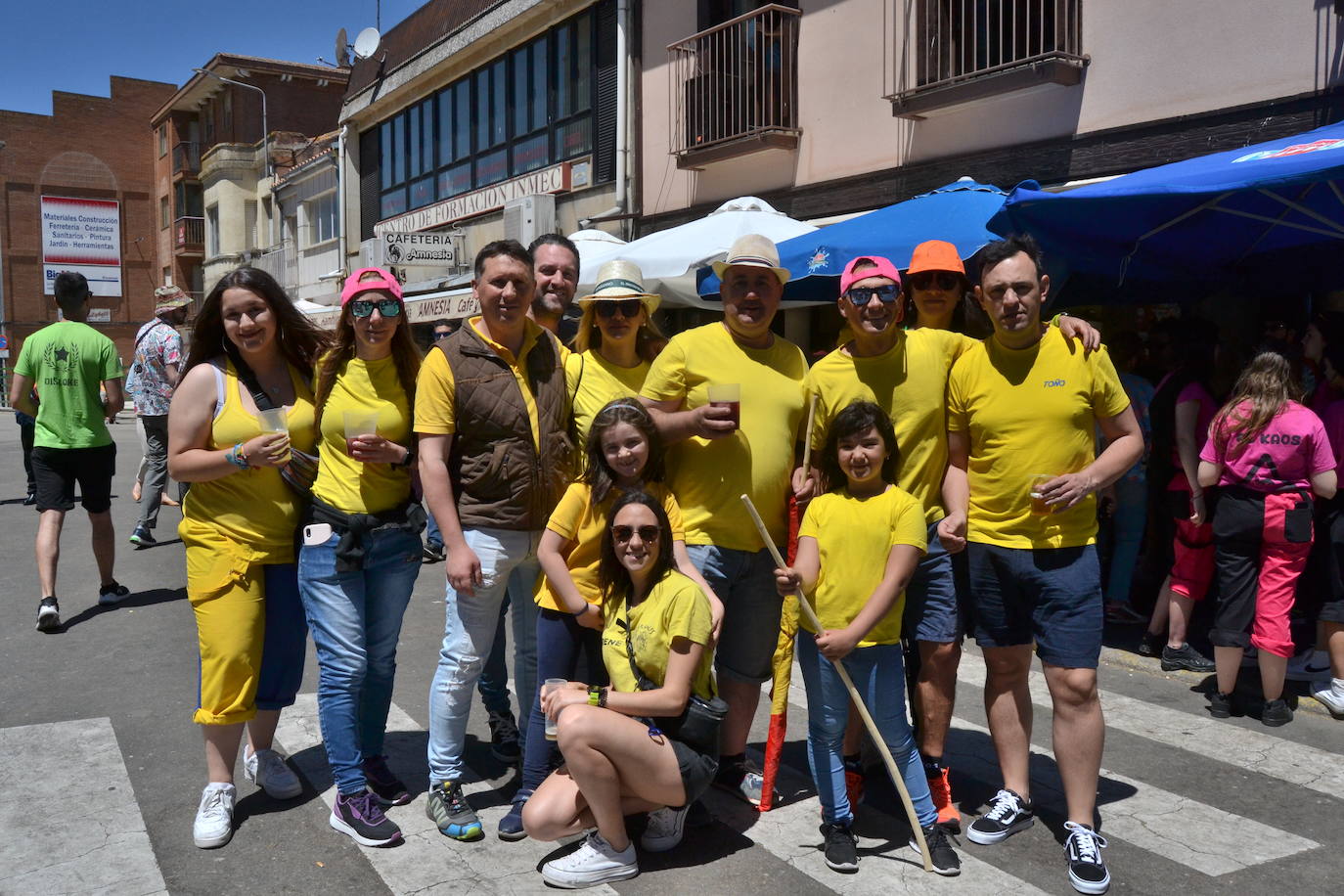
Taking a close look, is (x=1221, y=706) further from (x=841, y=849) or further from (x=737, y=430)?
(x=737, y=430)

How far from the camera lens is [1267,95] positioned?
7648 mm

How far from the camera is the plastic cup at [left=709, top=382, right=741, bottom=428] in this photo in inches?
142

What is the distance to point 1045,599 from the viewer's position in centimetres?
370

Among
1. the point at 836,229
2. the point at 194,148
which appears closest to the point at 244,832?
the point at 836,229

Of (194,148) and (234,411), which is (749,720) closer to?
(234,411)

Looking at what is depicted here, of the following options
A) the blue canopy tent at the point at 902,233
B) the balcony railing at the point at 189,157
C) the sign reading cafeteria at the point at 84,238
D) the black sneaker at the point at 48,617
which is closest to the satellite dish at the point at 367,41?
the blue canopy tent at the point at 902,233

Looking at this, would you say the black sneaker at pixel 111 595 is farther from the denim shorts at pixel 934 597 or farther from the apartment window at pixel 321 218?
the apartment window at pixel 321 218

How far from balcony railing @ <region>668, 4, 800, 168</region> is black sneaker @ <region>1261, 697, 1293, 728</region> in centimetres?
839

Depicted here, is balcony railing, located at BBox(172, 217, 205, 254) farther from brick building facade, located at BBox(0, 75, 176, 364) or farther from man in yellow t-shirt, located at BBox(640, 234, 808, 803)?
man in yellow t-shirt, located at BBox(640, 234, 808, 803)

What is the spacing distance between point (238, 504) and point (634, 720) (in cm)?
163

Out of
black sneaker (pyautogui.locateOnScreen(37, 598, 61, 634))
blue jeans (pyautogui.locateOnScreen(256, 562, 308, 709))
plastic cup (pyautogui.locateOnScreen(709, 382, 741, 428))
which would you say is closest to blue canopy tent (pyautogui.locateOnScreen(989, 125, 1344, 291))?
plastic cup (pyautogui.locateOnScreen(709, 382, 741, 428))

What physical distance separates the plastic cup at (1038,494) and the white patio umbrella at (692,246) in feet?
15.6

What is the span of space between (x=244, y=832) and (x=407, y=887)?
79cm

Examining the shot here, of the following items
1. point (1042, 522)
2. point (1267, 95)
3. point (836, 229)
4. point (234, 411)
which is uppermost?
point (1267, 95)
